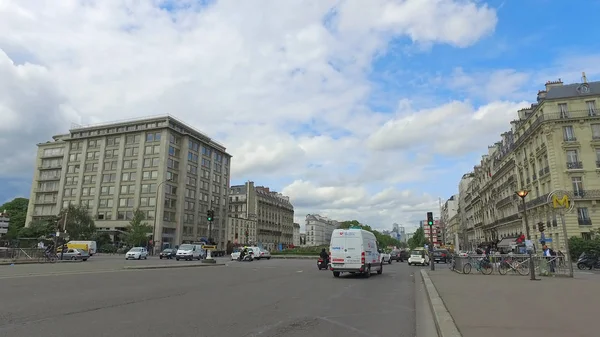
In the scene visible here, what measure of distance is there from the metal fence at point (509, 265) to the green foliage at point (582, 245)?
16853 mm

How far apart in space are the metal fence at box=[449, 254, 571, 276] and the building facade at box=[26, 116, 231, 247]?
66.7 meters

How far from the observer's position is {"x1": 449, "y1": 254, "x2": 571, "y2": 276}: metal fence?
19.6 m

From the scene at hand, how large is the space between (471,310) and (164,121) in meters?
86.7

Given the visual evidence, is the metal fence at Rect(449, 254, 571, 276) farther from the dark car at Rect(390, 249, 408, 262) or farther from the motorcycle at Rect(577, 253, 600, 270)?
the dark car at Rect(390, 249, 408, 262)

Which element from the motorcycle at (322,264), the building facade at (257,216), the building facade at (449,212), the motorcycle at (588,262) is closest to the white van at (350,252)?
the motorcycle at (322,264)

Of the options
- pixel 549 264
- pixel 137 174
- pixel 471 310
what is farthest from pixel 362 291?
pixel 137 174

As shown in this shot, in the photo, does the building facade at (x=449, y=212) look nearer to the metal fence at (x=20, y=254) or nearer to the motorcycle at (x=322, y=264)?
the motorcycle at (x=322, y=264)

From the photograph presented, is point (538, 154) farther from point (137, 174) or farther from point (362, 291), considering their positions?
point (137, 174)

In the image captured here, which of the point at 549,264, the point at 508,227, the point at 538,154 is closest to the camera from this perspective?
the point at 549,264

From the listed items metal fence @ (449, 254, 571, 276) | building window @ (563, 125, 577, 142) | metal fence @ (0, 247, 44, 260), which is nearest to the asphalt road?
metal fence @ (449, 254, 571, 276)

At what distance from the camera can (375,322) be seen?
804 centimetres

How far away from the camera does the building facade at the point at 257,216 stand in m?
118

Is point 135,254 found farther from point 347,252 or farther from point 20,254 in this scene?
point 347,252

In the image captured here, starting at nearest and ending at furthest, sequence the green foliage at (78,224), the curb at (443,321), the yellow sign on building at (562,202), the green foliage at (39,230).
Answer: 1. the curb at (443,321)
2. the yellow sign on building at (562,202)
3. the green foliage at (78,224)
4. the green foliage at (39,230)
